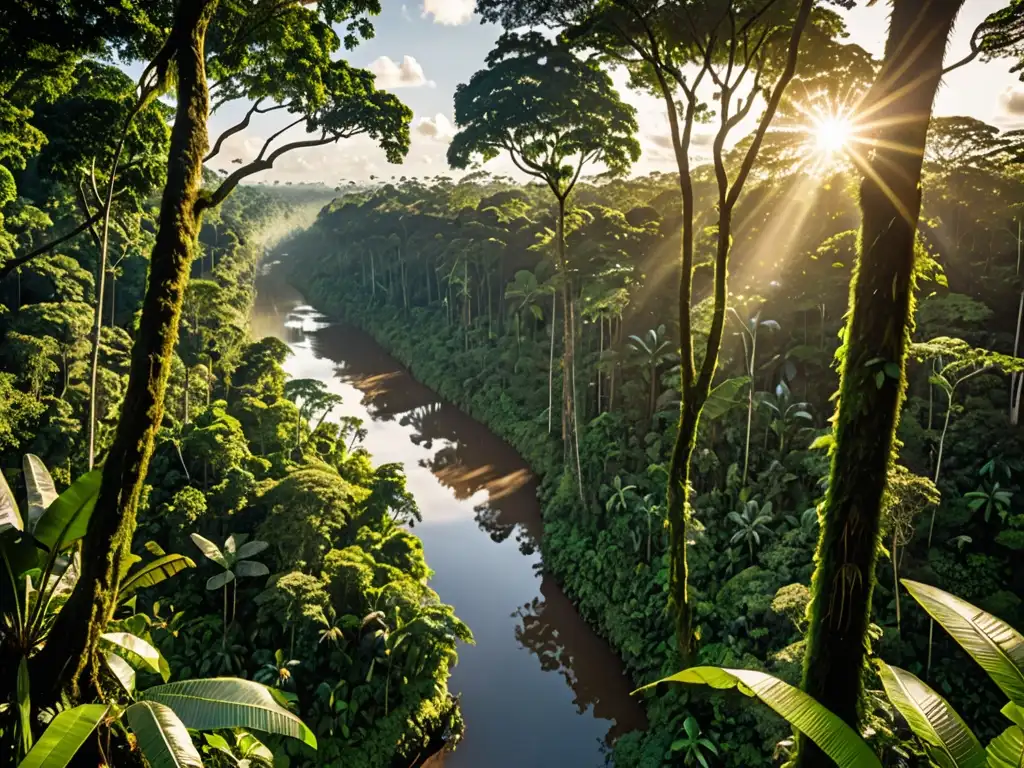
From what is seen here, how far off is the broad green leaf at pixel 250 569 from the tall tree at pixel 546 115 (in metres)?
10.5

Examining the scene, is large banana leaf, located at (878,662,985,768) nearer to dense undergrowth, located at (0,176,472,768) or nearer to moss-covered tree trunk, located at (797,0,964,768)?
moss-covered tree trunk, located at (797,0,964,768)

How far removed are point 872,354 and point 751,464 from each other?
38.2 feet

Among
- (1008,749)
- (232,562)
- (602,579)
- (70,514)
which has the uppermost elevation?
(1008,749)

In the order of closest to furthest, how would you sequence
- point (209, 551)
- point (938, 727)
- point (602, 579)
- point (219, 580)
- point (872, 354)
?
point (938, 727)
point (872, 354)
point (219, 580)
point (209, 551)
point (602, 579)

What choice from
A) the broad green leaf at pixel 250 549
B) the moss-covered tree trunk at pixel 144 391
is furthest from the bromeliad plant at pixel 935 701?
the broad green leaf at pixel 250 549

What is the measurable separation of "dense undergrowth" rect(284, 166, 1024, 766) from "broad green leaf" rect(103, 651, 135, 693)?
24.5 ft

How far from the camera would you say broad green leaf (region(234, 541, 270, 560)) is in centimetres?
1170

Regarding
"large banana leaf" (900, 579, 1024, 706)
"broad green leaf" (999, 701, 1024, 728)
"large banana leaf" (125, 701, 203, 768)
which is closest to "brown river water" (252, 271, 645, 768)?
"large banana leaf" (125, 701, 203, 768)

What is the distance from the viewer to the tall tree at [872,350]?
430 centimetres

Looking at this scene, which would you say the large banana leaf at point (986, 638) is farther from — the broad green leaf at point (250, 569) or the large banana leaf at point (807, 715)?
the broad green leaf at point (250, 569)

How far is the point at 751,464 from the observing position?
608 inches

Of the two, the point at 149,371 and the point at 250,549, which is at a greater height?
the point at 149,371

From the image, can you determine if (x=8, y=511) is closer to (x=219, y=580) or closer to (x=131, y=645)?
(x=131, y=645)

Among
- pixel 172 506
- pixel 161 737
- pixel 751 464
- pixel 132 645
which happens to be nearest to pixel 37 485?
pixel 132 645
